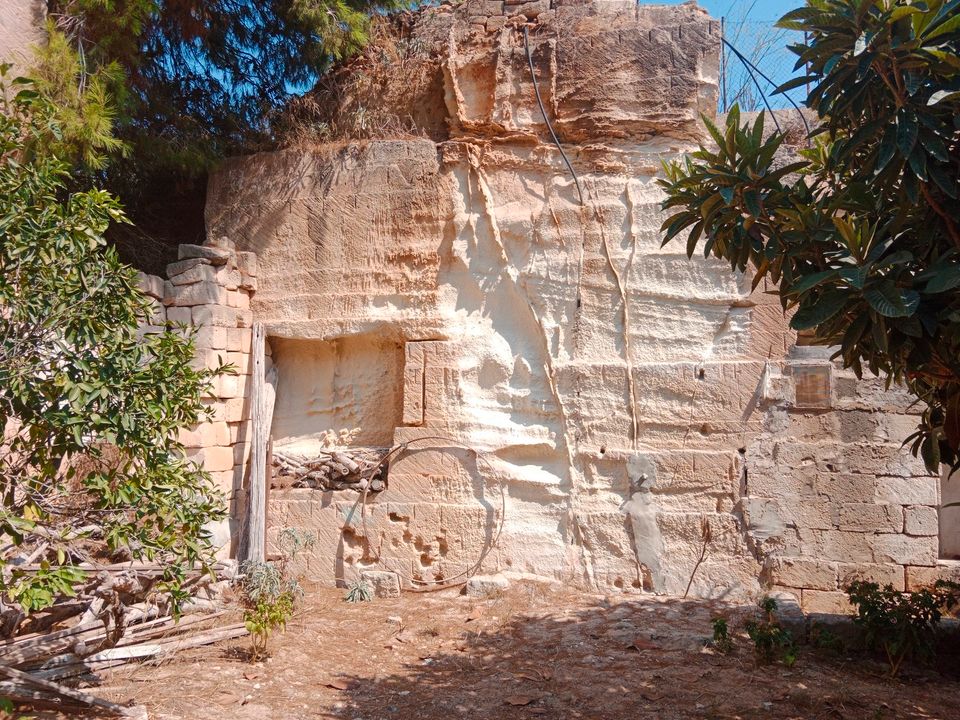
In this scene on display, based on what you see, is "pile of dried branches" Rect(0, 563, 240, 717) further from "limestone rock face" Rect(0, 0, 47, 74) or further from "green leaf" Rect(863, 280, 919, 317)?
"limestone rock face" Rect(0, 0, 47, 74)

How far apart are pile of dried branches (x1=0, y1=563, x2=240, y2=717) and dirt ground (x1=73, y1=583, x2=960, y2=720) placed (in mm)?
173

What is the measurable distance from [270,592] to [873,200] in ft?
17.2

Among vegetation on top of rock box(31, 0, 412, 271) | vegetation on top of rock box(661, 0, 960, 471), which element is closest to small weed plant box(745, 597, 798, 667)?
vegetation on top of rock box(661, 0, 960, 471)

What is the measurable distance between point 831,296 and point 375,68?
5897 millimetres

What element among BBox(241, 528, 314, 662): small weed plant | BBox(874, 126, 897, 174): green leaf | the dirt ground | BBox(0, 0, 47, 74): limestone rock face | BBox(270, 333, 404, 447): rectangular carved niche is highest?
BBox(0, 0, 47, 74): limestone rock face

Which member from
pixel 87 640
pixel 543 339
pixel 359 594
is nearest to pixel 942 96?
pixel 543 339

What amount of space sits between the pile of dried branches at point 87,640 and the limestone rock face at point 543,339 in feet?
6.93

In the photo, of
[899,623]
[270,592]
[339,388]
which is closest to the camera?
[899,623]

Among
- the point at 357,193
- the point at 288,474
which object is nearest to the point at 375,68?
the point at 357,193

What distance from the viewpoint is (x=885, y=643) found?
5.03 metres

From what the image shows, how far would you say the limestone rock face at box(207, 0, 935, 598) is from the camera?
21.9ft

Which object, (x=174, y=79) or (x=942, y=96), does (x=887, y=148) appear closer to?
(x=942, y=96)

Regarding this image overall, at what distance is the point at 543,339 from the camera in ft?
24.1

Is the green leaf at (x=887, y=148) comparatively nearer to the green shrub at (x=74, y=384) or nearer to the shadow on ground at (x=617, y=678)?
the shadow on ground at (x=617, y=678)
